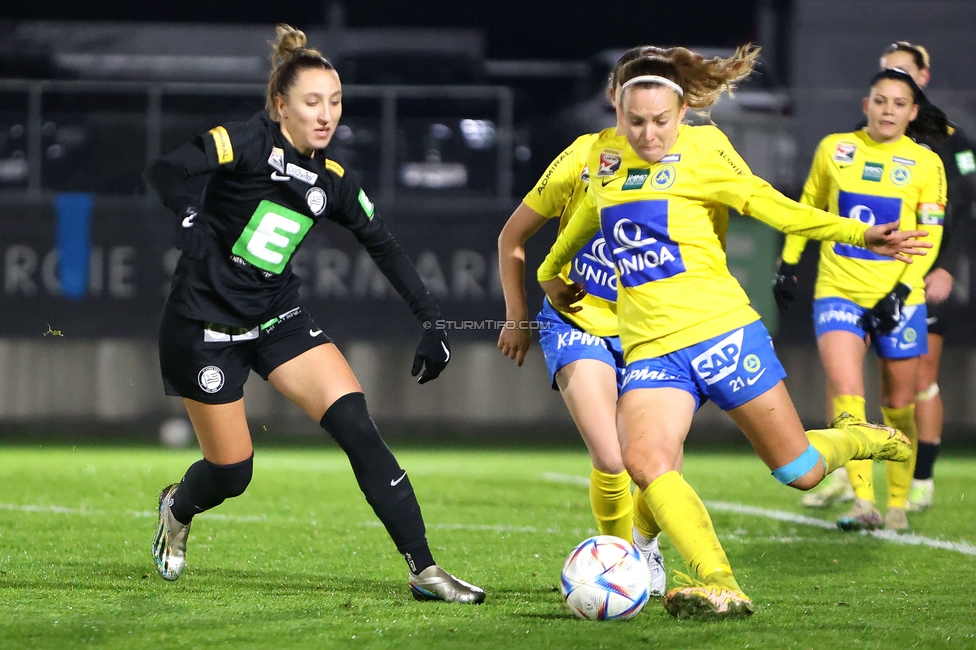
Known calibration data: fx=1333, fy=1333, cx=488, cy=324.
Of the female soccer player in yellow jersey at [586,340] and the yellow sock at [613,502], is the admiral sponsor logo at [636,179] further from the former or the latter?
the yellow sock at [613,502]

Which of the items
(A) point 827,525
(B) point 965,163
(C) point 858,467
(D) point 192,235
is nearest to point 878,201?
(B) point 965,163

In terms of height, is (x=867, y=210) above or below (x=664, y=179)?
below

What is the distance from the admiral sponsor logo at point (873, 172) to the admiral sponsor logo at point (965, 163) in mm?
776

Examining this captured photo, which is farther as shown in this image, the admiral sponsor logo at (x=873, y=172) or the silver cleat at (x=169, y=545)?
the admiral sponsor logo at (x=873, y=172)

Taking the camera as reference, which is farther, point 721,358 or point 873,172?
point 873,172

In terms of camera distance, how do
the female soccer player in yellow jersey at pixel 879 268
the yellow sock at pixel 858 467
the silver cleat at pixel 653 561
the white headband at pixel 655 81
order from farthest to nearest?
the female soccer player in yellow jersey at pixel 879 268, the yellow sock at pixel 858 467, the silver cleat at pixel 653 561, the white headband at pixel 655 81

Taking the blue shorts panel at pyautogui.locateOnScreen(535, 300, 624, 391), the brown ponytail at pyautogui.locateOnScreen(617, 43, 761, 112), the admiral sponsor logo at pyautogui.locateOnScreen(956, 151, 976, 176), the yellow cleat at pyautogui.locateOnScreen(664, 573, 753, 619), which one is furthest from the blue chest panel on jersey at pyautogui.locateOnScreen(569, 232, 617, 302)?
the admiral sponsor logo at pyautogui.locateOnScreen(956, 151, 976, 176)

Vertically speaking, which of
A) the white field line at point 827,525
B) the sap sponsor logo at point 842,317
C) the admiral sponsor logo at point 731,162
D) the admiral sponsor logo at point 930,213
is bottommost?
the white field line at point 827,525

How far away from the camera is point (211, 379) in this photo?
4.82 meters

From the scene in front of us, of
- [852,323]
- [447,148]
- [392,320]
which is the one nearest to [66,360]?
[392,320]

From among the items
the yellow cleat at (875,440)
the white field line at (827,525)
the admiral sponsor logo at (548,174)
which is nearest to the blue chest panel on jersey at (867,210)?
the white field line at (827,525)

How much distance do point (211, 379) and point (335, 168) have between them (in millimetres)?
889

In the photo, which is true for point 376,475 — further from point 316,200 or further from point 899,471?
point 899,471

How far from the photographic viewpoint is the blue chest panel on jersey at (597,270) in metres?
5.15
